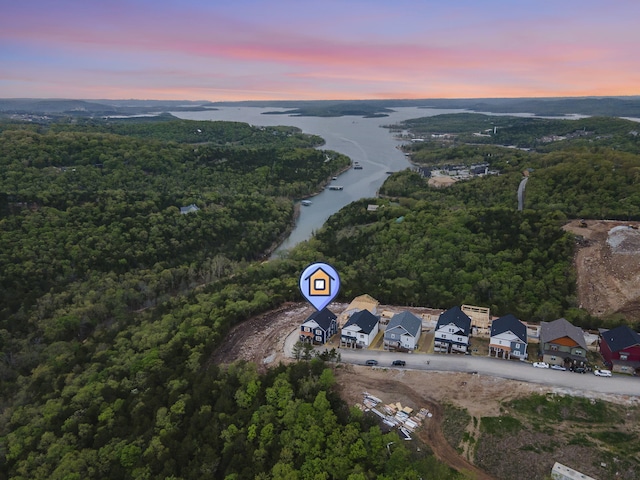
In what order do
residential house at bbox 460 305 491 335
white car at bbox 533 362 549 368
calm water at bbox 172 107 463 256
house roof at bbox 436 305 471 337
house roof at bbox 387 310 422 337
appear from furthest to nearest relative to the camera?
calm water at bbox 172 107 463 256, residential house at bbox 460 305 491 335, house roof at bbox 387 310 422 337, house roof at bbox 436 305 471 337, white car at bbox 533 362 549 368

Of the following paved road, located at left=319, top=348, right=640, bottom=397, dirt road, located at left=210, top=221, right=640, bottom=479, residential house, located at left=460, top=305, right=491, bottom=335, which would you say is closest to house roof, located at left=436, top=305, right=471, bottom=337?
paved road, located at left=319, top=348, right=640, bottom=397

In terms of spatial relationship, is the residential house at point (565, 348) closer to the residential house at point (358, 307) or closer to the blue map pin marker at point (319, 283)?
the residential house at point (358, 307)

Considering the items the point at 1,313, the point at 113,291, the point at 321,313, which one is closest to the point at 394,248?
the point at 321,313

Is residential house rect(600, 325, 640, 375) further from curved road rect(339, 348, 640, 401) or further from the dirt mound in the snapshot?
the dirt mound

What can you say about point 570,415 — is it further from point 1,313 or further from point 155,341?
point 1,313

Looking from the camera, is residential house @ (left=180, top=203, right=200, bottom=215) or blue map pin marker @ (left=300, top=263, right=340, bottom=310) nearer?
blue map pin marker @ (left=300, top=263, right=340, bottom=310)

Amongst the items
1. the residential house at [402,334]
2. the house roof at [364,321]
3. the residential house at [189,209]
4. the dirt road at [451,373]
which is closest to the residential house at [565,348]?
the dirt road at [451,373]
